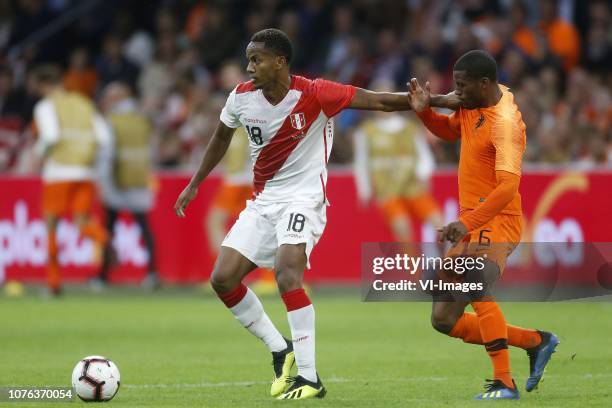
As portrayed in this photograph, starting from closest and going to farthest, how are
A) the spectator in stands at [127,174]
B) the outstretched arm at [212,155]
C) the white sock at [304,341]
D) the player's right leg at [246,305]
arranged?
1. the white sock at [304,341]
2. the player's right leg at [246,305]
3. the outstretched arm at [212,155]
4. the spectator in stands at [127,174]

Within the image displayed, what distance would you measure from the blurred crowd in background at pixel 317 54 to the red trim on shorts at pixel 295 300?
9.32 metres

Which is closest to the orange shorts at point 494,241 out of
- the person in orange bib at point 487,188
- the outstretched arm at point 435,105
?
the person in orange bib at point 487,188

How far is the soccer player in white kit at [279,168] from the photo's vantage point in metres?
8.58

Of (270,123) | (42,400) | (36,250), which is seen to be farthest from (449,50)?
(42,400)

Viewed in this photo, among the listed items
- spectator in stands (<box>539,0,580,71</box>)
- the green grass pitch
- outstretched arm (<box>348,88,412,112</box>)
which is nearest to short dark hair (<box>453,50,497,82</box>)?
outstretched arm (<box>348,88,412,112</box>)

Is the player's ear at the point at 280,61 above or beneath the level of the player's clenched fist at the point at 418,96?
above

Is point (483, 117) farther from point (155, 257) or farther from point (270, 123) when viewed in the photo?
point (155, 257)

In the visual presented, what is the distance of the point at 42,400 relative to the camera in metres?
8.18

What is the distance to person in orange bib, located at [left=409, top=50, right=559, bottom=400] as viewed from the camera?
807 cm

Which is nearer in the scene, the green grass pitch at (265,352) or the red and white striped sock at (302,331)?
the red and white striped sock at (302,331)

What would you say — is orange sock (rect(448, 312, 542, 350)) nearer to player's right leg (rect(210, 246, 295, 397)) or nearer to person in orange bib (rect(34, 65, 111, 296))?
player's right leg (rect(210, 246, 295, 397))

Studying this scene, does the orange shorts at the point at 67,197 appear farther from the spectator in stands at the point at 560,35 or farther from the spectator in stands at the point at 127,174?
the spectator in stands at the point at 560,35

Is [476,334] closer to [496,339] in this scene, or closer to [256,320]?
[496,339]

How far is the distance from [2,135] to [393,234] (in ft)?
26.7
